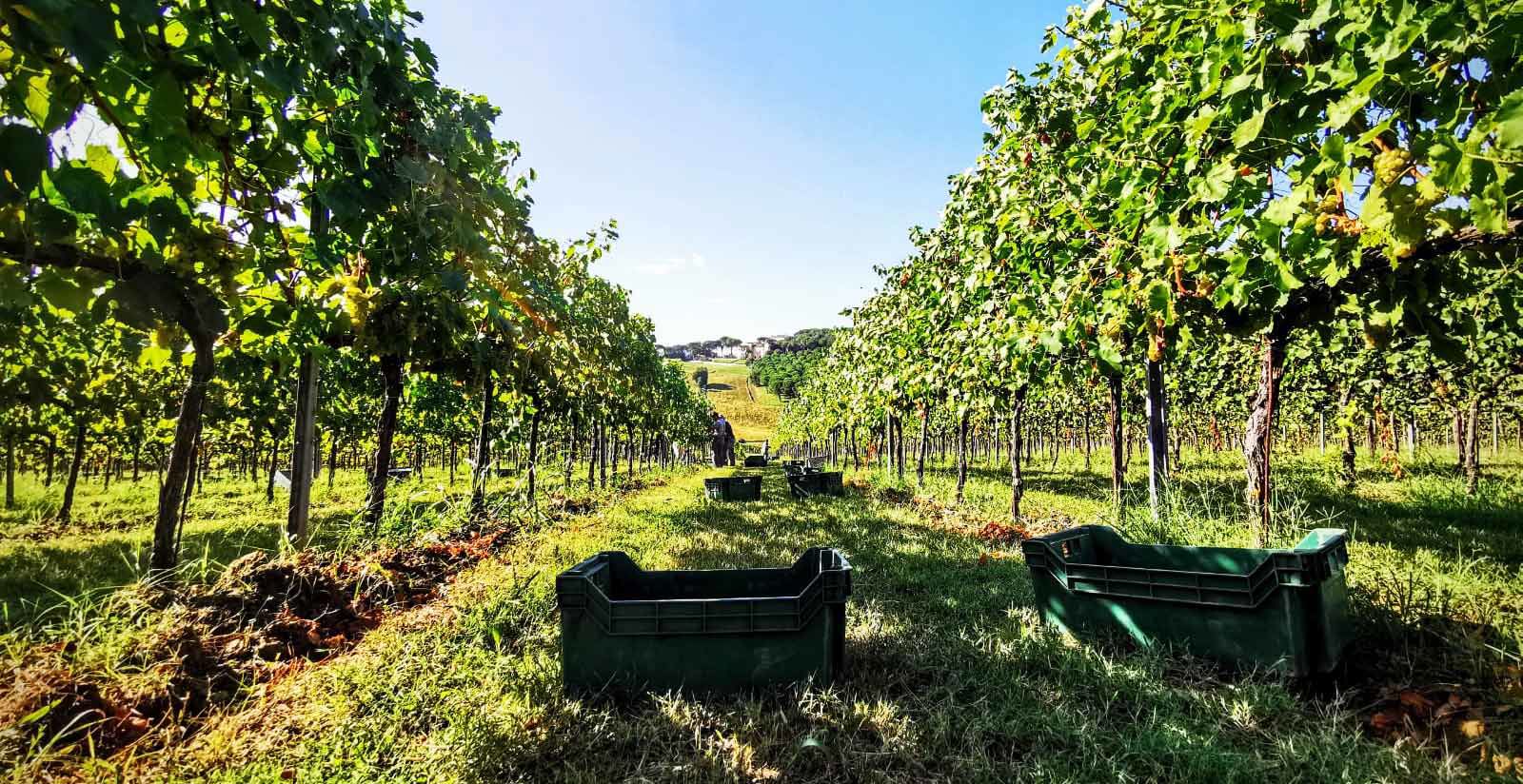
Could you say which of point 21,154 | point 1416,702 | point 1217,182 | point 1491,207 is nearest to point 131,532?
point 21,154

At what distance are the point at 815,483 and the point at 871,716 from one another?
11.1 metres

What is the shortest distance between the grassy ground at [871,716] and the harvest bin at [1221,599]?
0.16 meters

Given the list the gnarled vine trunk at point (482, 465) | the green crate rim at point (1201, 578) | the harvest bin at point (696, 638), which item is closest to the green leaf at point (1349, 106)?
the green crate rim at point (1201, 578)

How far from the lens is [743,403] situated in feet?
403

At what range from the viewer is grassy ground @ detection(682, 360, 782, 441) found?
3935 inches

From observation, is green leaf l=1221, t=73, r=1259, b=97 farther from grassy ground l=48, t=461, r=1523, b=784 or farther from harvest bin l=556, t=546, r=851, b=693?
harvest bin l=556, t=546, r=851, b=693

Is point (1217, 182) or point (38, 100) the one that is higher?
point (1217, 182)

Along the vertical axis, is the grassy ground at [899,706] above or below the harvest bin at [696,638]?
below

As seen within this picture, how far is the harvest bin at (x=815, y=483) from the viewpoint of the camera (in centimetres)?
1365

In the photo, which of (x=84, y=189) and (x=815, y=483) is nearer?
(x=84, y=189)

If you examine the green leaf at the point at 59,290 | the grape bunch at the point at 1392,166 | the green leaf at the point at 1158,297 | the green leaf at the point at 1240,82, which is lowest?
the green leaf at the point at 59,290

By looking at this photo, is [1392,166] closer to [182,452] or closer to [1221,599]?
[1221,599]

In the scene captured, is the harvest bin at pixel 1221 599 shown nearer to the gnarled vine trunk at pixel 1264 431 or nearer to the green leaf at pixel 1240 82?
the gnarled vine trunk at pixel 1264 431

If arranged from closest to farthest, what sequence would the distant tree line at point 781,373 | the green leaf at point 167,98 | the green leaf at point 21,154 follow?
the green leaf at point 21,154 < the green leaf at point 167,98 < the distant tree line at point 781,373
